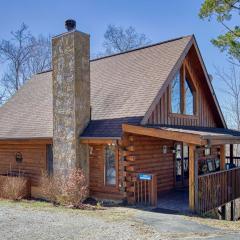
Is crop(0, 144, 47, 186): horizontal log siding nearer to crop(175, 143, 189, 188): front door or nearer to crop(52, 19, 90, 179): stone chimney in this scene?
crop(52, 19, 90, 179): stone chimney

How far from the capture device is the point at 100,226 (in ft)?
29.2

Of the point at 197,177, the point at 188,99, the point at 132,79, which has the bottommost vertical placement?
the point at 197,177

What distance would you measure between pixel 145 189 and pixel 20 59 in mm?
29913

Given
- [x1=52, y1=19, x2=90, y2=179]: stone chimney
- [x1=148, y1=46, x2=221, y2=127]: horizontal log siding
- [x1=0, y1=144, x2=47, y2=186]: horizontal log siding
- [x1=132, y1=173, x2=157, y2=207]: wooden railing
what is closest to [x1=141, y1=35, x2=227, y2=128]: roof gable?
[x1=148, y1=46, x2=221, y2=127]: horizontal log siding

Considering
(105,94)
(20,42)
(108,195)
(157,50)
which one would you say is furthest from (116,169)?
(20,42)

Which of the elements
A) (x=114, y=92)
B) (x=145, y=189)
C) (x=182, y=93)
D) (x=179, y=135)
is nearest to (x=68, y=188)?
(x=145, y=189)

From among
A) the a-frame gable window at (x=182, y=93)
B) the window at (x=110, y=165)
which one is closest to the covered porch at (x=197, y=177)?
the window at (x=110, y=165)

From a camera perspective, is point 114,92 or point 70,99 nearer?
point 70,99

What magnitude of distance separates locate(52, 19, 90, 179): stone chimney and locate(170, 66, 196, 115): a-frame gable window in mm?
3741

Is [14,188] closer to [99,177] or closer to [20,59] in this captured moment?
[99,177]

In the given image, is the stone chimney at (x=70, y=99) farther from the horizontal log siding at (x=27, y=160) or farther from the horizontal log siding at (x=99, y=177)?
the horizontal log siding at (x=27, y=160)

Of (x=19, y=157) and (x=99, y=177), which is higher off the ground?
(x=19, y=157)

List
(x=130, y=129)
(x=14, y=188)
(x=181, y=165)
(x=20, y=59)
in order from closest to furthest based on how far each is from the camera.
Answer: (x=130, y=129) → (x=14, y=188) → (x=181, y=165) → (x=20, y=59)

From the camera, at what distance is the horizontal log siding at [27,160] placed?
51.4 feet
